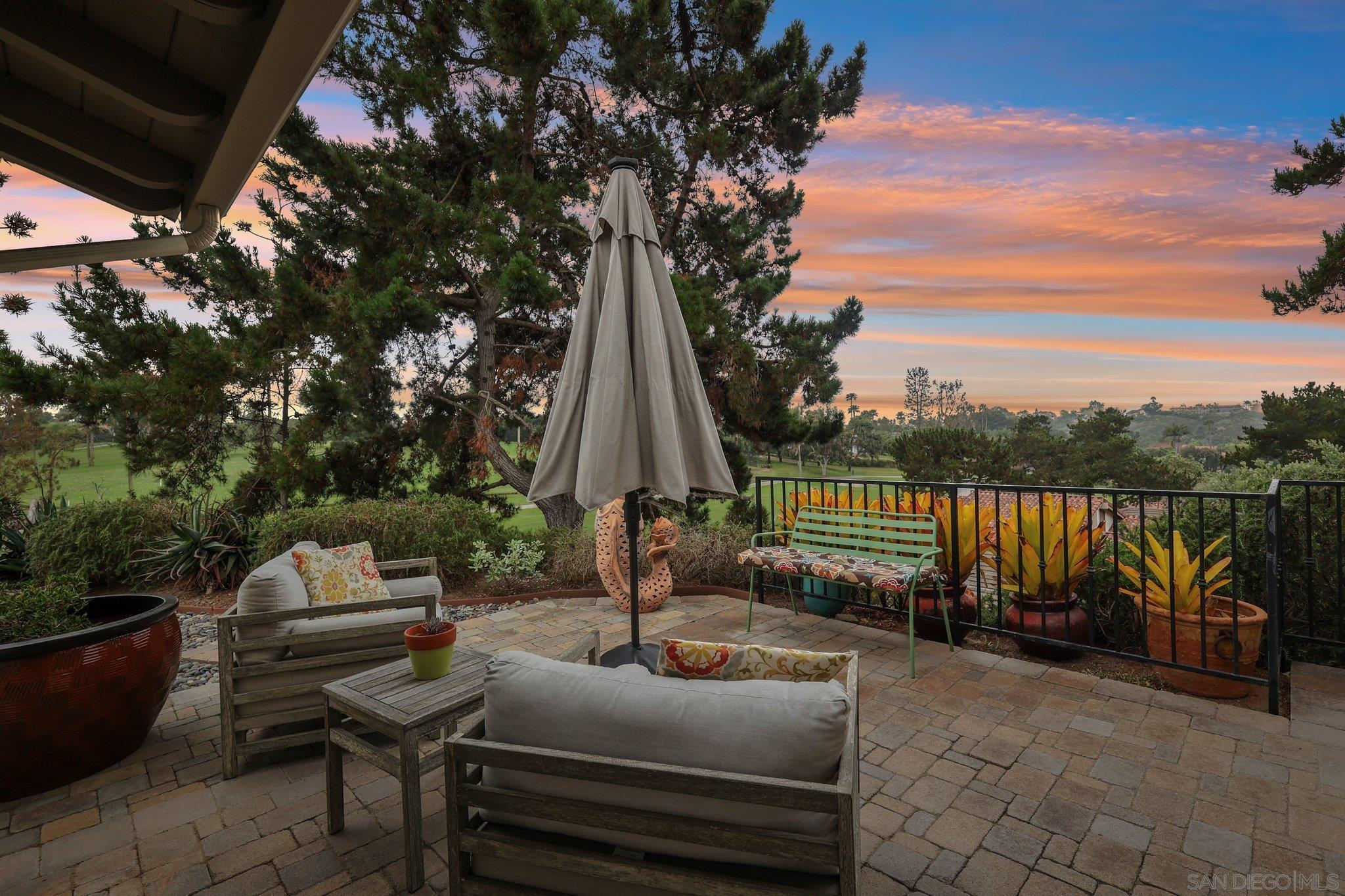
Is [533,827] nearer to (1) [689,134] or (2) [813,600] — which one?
(2) [813,600]

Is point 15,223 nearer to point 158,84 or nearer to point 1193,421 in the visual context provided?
point 158,84

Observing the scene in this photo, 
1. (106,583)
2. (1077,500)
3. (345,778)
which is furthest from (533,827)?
(106,583)

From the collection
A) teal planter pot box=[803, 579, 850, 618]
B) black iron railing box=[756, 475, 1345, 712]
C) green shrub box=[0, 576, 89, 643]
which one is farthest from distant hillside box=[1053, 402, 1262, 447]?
green shrub box=[0, 576, 89, 643]

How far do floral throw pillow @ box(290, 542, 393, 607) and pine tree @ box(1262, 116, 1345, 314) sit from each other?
37.3 feet

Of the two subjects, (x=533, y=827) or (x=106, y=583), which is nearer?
(x=533, y=827)

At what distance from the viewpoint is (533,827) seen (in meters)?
1.40

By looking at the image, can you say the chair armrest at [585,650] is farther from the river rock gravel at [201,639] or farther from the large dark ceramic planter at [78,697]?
the river rock gravel at [201,639]

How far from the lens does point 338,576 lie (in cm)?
302

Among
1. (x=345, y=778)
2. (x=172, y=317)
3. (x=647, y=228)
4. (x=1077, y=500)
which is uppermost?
(x=172, y=317)

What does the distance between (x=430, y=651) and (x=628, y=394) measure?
4.26 feet

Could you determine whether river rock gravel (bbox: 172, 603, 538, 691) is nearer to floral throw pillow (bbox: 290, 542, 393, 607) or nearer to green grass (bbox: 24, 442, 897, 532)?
floral throw pillow (bbox: 290, 542, 393, 607)

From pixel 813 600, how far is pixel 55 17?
4.61 meters

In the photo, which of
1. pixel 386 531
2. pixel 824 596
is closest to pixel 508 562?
pixel 386 531

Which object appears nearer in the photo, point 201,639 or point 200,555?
point 201,639
